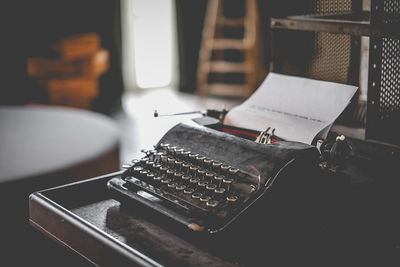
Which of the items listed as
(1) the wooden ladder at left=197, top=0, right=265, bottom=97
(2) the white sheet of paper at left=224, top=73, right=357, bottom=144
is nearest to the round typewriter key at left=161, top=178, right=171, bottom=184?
(2) the white sheet of paper at left=224, top=73, right=357, bottom=144

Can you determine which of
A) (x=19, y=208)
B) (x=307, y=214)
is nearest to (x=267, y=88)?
(x=307, y=214)

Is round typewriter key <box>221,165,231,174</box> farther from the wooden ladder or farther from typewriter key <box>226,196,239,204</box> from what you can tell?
the wooden ladder

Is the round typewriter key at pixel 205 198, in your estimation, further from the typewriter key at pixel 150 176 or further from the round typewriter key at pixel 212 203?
the typewriter key at pixel 150 176

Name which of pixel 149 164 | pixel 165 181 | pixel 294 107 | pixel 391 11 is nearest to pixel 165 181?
pixel 165 181

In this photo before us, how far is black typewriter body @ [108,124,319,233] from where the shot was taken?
125 centimetres

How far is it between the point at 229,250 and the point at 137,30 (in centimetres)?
621

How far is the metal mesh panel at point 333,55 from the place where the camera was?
186 cm

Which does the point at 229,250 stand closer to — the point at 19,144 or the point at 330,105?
the point at 330,105

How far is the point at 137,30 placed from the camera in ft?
23.6

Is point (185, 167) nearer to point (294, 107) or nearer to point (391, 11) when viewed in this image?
point (294, 107)

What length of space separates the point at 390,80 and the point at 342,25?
202 millimetres

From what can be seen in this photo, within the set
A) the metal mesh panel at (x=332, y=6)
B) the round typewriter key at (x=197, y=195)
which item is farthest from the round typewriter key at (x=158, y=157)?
the metal mesh panel at (x=332, y=6)

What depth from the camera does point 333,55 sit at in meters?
1.86

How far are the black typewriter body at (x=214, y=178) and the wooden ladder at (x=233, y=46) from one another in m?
4.74
